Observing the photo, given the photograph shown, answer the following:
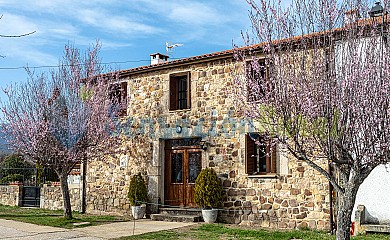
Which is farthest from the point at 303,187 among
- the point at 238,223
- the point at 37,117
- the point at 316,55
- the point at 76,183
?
the point at 76,183

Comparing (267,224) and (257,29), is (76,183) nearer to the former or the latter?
(267,224)

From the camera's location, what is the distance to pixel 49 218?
44.1 feet

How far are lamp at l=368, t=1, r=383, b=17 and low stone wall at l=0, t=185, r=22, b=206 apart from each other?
15193 millimetres

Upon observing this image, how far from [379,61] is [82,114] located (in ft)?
28.9

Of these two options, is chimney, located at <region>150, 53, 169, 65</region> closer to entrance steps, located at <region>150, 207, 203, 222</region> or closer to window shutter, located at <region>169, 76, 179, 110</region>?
window shutter, located at <region>169, 76, 179, 110</region>

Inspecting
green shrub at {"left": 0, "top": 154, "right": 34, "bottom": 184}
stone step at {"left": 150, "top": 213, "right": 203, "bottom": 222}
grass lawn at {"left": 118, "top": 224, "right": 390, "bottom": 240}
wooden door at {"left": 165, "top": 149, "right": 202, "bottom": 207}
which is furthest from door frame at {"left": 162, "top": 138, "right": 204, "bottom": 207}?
green shrub at {"left": 0, "top": 154, "right": 34, "bottom": 184}

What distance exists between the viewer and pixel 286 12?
25.4 ft

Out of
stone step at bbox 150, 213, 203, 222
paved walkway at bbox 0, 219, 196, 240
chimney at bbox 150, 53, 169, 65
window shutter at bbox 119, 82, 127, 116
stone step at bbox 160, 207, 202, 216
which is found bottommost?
paved walkway at bbox 0, 219, 196, 240

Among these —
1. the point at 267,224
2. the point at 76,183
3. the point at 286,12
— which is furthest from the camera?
the point at 76,183

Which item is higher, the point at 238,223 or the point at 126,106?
the point at 126,106

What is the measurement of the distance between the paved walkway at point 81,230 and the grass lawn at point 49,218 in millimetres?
487

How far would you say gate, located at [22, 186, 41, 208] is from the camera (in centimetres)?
1752

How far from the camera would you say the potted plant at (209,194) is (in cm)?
1230

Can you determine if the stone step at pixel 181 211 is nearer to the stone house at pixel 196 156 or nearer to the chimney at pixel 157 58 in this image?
the stone house at pixel 196 156
